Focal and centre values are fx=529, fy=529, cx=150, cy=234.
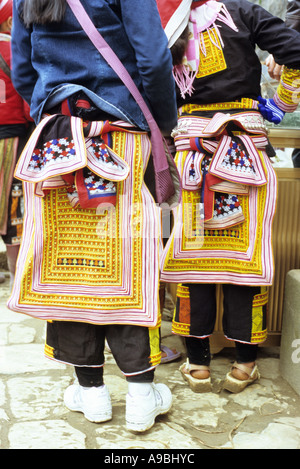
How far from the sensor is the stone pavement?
5.97 ft

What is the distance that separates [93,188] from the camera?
1758 mm

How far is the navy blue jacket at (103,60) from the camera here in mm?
1668

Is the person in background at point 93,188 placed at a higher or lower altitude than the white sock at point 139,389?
higher

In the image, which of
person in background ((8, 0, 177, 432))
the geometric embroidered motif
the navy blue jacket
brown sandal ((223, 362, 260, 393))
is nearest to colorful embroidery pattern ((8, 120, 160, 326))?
person in background ((8, 0, 177, 432))

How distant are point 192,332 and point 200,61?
114cm

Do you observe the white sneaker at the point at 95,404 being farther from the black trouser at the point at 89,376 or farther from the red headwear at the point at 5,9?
the red headwear at the point at 5,9

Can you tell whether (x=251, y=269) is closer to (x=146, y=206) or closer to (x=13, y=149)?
(x=146, y=206)

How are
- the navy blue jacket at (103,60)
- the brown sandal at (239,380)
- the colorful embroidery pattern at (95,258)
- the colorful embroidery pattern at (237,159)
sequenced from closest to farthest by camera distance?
Answer: the navy blue jacket at (103,60) < the colorful embroidery pattern at (95,258) < the colorful embroidery pattern at (237,159) < the brown sandal at (239,380)

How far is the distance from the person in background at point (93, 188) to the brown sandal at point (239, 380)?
47 cm

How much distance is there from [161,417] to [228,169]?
3.25ft

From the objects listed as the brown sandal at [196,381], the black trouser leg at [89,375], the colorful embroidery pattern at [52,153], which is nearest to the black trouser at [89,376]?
the black trouser leg at [89,375]

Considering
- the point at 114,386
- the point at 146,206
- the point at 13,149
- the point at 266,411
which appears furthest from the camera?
the point at 13,149
